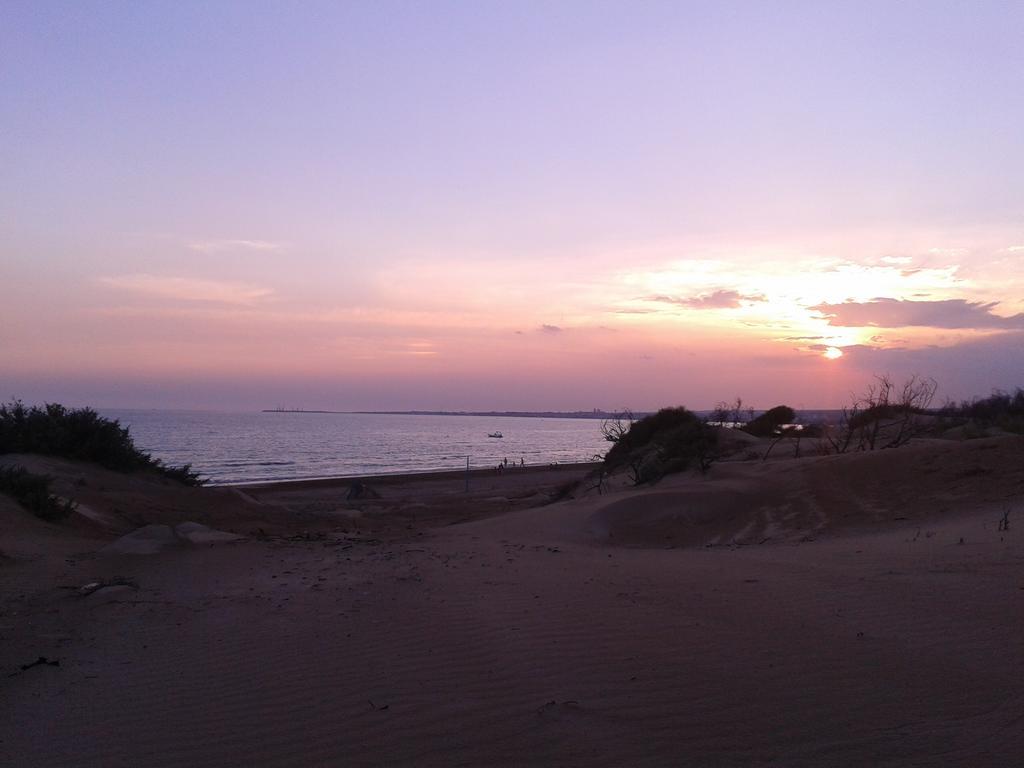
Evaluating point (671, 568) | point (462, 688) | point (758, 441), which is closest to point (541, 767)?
point (462, 688)

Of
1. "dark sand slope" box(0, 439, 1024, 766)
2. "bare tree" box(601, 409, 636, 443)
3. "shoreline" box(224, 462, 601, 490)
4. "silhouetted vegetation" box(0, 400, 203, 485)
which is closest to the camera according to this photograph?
"dark sand slope" box(0, 439, 1024, 766)

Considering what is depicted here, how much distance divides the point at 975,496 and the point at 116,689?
12927 mm

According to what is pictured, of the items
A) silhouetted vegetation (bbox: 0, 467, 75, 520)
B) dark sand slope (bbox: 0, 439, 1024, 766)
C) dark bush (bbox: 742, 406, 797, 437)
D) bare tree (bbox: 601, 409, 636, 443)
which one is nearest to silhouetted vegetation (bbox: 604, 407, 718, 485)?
bare tree (bbox: 601, 409, 636, 443)

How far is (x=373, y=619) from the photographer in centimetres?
791

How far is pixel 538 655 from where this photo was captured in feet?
20.6

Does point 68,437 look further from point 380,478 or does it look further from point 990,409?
point 990,409

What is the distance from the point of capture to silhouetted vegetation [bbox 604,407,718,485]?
72.4 feet

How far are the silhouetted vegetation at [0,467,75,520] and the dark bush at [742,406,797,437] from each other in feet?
85.3

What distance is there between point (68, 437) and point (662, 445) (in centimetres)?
1734

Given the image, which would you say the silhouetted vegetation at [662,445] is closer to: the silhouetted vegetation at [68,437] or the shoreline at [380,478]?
the shoreline at [380,478]

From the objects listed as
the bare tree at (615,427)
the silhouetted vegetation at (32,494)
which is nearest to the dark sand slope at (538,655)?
the silhouetted vegetation at (32,494)

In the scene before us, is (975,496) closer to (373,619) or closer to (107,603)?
(373,619)

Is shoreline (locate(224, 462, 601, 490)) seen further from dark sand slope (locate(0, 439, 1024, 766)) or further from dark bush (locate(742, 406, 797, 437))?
dark sand slope (locate(0, 439, 1024, 766))

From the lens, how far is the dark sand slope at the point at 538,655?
15.0ft
